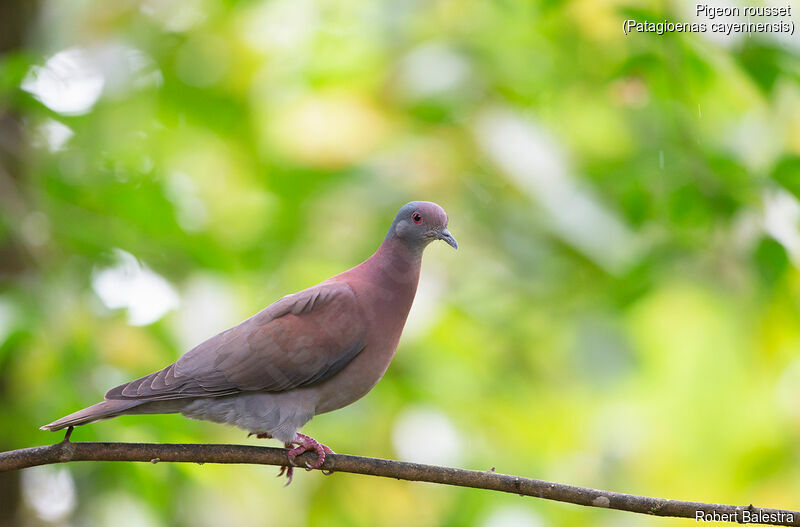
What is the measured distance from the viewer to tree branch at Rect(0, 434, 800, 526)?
87.5 inches

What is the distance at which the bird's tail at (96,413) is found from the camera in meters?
2.47

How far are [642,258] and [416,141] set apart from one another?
1.76 metres

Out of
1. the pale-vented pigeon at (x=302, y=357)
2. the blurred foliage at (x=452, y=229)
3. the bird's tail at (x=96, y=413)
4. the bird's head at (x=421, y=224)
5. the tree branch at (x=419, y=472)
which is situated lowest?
the tree branch at (x=419, y=472)

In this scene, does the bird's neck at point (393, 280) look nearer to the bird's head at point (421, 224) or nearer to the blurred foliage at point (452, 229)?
the bird's head at point (421, 224)

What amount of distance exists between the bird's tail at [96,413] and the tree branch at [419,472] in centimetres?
12

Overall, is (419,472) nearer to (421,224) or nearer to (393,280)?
(393,280)

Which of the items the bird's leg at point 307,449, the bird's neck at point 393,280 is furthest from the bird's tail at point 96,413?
the bird's neck at point 393,280

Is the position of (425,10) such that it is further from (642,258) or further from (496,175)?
(642,258)

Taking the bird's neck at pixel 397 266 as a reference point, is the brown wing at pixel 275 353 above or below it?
below

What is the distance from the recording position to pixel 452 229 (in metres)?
4.88

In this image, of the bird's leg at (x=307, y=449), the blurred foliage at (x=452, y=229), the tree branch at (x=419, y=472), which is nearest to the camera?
the tree branch at (x=419, y=472)

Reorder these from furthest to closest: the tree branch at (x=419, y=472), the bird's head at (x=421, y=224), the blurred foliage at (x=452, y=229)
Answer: the blurred foliage at (x=452, y=229)
the bird's head at (x=421, y=224)
the tree branch at (x=419, y=472)

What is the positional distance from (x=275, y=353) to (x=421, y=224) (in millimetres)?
735

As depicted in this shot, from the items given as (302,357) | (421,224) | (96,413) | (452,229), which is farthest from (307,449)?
(452,229)
